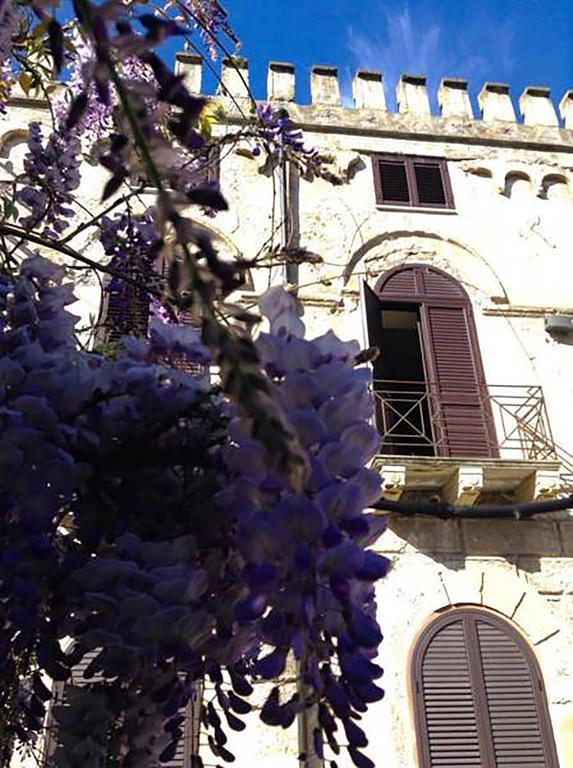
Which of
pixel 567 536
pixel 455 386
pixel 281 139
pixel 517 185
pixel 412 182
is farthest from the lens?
pixel 517 185

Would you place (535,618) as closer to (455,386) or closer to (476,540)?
(476,540)

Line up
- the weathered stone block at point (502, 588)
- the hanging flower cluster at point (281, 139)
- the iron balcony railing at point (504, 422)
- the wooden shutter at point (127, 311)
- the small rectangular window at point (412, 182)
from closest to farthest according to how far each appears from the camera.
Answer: the wooden shutter at point (127, 311), the hanging flower cluster at point (281, 139), the weathered stone block at point (502, 588), the iron balcony railing at point (504, 422), the small rectangular window at point (412, 182)

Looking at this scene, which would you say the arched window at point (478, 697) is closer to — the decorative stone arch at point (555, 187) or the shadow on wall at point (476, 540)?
the shadow on wall at point (476, 540)

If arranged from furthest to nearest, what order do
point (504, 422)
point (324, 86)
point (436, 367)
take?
point (324, 86) → point (436, 367) → point (504, 422)

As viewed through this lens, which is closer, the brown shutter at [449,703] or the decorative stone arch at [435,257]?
the brown shutter at [449,703]

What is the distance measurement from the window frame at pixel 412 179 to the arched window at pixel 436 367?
1046mm

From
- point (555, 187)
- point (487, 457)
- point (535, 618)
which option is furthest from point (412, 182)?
point (535, 618)

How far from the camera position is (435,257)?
31.1ft

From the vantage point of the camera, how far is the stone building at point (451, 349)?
21.3 ft

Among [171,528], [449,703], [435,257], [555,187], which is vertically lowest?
[171,528]

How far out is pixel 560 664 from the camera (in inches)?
265

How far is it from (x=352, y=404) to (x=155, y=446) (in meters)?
0.33

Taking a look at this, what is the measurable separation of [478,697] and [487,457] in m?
2.35

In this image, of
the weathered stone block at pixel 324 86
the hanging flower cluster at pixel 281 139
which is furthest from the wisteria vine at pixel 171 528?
the weathered stone block at pixel 324 86
